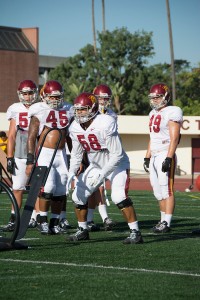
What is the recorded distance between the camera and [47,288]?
6.62 m

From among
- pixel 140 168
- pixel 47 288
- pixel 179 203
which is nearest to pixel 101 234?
pixel 47 288

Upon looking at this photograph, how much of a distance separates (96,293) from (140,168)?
39493 mm

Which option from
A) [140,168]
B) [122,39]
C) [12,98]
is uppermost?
[122,39]

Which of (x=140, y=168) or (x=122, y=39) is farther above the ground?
(x=122, y=39)

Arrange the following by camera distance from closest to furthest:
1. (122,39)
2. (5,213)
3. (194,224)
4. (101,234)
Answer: (101,234), (194,224), (5,213), (122,39)

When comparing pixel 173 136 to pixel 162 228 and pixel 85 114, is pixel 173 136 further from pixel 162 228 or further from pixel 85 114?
pixel 85 114

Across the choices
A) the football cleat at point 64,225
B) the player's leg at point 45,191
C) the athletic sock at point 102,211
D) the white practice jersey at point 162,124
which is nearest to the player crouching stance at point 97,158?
the player's leg at point 45,191

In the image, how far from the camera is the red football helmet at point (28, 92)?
1122cm

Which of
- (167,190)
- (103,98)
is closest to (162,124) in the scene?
(167,190)

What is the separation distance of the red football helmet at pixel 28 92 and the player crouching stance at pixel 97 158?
190 centimetres

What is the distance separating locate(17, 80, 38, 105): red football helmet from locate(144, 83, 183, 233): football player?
5.01 feet

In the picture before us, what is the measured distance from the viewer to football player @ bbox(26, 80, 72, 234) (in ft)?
34.3

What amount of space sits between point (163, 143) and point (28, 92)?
187 cm

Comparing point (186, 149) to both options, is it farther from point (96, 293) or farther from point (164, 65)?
point (96, 293)
